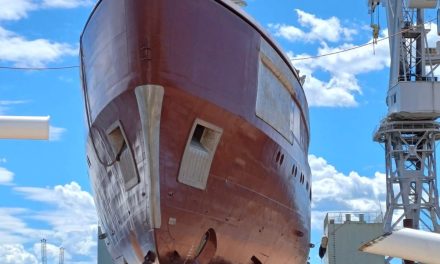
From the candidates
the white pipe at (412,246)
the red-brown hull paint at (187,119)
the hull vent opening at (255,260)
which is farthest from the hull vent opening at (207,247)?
the white pipe at (412,246)

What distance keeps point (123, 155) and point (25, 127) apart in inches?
240

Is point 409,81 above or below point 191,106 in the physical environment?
above

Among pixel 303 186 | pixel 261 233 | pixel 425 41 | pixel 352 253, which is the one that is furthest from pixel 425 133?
pixel 261 233

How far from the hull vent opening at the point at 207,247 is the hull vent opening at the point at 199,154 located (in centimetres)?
91

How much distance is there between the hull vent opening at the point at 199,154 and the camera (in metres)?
11.3

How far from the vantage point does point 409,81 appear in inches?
1652

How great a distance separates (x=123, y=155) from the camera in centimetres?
1195

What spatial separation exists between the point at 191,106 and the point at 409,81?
33.2 metres

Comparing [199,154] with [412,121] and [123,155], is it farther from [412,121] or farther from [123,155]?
[412,121]

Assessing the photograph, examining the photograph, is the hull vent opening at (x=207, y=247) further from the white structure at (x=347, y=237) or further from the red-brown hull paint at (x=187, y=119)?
the white structure at (x=347, y=237)

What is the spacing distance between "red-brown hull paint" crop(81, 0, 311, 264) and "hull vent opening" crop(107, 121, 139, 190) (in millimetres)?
140

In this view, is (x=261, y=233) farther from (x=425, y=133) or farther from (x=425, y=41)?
(x=425, y=41)

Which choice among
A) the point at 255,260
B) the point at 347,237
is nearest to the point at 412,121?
the point at 347,237

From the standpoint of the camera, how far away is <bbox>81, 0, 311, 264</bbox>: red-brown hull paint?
1109 centimetres
